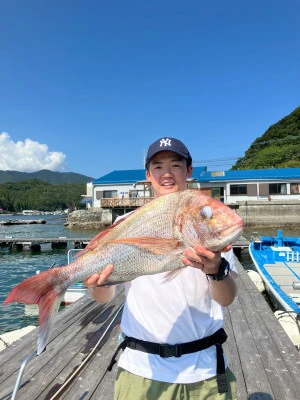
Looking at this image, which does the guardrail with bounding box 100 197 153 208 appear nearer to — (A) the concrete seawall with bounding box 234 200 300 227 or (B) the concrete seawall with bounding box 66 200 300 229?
(B) the concrete seawall with bounding box 66 200 300 229

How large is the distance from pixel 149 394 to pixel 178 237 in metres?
1.02

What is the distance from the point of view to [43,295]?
1.97 m

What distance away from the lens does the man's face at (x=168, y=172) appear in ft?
7.45

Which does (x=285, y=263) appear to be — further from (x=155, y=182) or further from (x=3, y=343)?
(x=155, y=182)

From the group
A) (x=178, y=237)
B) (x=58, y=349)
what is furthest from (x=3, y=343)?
(x=178, y=237)

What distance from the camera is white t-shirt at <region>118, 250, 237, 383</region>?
1957 millimetres

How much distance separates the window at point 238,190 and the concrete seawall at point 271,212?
2749 millimetres

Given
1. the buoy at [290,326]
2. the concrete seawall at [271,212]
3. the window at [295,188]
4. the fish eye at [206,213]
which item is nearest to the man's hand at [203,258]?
the fish eye at [206,213]

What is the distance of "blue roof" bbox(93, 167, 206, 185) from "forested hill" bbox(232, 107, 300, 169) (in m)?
20.0

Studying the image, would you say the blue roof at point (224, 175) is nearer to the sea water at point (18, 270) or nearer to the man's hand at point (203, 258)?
the sea water at point (18, 270)

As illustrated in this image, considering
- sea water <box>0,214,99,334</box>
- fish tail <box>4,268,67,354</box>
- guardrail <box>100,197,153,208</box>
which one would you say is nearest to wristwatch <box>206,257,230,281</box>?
fish tail <box>4,268,67,354</box>

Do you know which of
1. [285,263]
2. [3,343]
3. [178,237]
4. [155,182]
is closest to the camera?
[178,237]

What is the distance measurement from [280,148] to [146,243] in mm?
69556

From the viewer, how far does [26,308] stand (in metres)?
11.1
